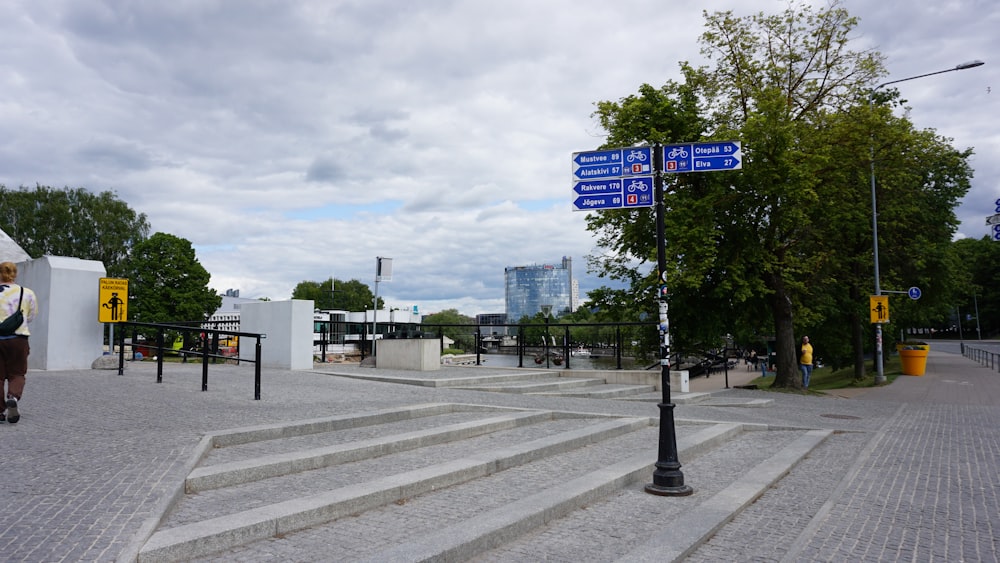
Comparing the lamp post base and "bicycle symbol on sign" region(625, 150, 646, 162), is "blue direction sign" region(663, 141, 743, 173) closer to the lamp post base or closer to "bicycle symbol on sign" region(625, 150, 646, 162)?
"bicycle symbol on sign" region(625, 150, 646, 162)

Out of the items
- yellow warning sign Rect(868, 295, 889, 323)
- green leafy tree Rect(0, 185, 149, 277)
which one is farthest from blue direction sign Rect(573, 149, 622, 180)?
green leafy tree Rect(0, 185, 149, 277)

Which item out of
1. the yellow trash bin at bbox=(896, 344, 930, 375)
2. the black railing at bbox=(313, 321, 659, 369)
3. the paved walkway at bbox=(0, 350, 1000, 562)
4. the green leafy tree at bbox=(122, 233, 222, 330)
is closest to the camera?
the paved walkway at bbox=(0, 350, 1000, 562)

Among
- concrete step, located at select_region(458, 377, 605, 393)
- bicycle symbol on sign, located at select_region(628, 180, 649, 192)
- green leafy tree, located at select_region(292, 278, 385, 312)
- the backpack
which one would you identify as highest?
green leafy tree, located at select_region(292, 278, 385, 312)

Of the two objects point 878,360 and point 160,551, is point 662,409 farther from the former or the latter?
point 878,360

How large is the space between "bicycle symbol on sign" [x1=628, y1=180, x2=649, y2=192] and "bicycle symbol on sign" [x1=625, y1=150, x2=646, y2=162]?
26 centimetres

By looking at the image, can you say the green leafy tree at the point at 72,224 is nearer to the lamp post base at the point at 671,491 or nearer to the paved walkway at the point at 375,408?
the paved walkway at the point at 375,408

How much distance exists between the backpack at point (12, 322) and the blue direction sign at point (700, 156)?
7.29 m

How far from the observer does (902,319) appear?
2878cm

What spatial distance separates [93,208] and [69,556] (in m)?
60.5

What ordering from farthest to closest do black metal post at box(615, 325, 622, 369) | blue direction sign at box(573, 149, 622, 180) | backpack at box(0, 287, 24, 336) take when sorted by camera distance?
1. black metal post at box(615, 325, 622, 369)
2. blue direction sign at box(573, 149, 622, 180)
3. backpack at box(0, 287, 24, 336)

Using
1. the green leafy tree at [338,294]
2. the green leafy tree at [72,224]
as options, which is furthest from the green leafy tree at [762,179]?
the green leafy tree at [338,294]

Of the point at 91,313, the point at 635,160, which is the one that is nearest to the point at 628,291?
the point at 635,160

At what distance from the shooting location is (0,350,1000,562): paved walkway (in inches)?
161

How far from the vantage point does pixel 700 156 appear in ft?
22.4
